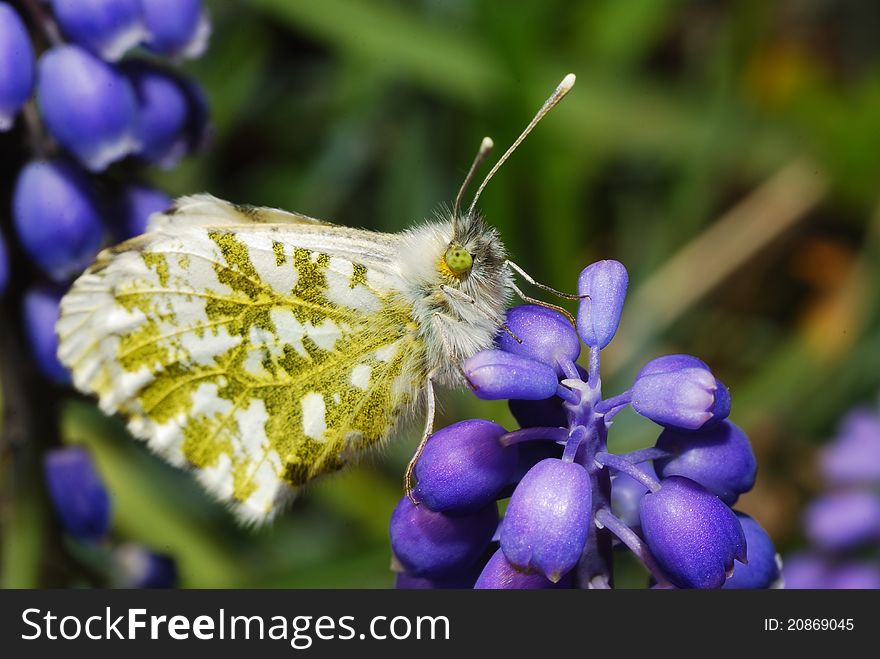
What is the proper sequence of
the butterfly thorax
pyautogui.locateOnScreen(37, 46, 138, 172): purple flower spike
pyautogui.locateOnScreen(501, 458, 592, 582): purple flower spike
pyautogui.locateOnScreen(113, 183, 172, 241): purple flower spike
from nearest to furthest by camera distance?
1. pyautogui.locateOnScreen(501, 458, 592, 582): purple flower spike
2. the butterfly thorax
3. pyautogui.locateOnScreen(37, 46, 138, 172): purple flower spike
4. pyautogui.locateOnScreen(113, 183, 172, 241): purple flower spike

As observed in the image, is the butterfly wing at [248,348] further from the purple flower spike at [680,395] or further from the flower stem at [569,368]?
the purple flower spike at [680,395]

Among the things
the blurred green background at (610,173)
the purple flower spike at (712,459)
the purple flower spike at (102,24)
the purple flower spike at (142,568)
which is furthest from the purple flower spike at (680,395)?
the blurred green background at (610,173)

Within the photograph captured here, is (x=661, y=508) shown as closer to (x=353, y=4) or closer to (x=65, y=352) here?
(x=65, y=352)

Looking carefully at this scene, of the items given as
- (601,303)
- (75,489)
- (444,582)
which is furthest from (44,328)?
(601,303)

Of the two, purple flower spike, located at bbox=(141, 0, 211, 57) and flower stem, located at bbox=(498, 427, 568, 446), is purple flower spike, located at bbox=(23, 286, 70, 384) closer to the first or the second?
purple flower spike, located at bbox=(141, 0, 211, 57)

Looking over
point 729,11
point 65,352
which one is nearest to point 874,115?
point 729,11

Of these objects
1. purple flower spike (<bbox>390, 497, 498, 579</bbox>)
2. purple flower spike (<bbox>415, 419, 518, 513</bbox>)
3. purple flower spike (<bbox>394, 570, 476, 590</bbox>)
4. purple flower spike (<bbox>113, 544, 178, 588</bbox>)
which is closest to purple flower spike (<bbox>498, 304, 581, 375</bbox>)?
purple flower spike (<bbox>415, 419, 518, 513</bbox>)
